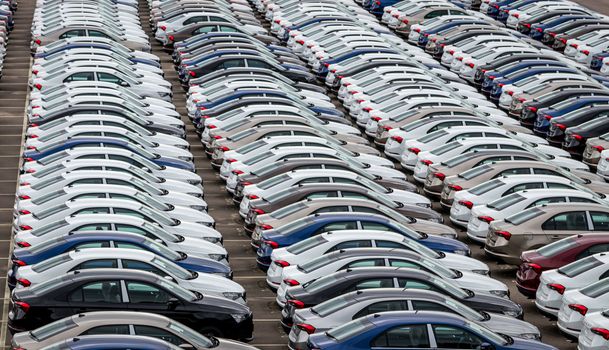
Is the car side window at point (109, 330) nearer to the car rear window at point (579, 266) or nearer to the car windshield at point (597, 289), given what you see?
the car windshield at point (597, 289)

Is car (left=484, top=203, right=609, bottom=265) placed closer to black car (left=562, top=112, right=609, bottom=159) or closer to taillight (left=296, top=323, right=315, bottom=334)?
taillight (left=296, top=323, right=315, bottom=334)

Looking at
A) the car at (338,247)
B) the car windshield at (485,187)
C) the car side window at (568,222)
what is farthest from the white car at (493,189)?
the car at (338,247)

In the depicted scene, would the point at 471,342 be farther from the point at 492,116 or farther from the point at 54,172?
the point at 492,116

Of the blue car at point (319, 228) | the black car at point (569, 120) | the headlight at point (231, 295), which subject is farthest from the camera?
the black car at point (569, 120)

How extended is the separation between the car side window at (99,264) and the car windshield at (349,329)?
12.5ft

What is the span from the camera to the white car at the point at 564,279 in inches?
874

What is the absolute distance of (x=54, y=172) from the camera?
2655 cm

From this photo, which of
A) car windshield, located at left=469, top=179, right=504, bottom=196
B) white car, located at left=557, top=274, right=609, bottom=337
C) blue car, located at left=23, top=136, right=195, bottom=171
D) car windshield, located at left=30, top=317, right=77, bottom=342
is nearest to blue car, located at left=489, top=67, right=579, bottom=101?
car windshield, located at left=469, top=179, right=504, bottom=196

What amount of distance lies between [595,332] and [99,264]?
728 cm

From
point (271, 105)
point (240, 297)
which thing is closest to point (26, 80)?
point (271, 105)

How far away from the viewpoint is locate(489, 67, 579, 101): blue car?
38375mm

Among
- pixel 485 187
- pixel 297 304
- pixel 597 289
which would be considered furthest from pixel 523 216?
pixel 297 304

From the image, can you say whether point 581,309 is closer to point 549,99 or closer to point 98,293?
point 98,293

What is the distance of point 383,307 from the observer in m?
19.7
